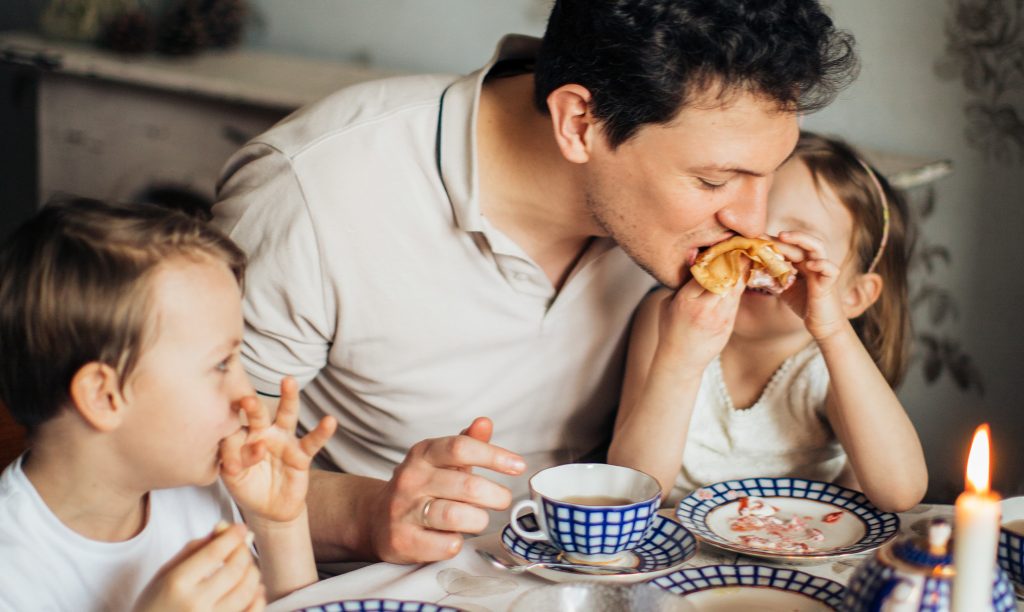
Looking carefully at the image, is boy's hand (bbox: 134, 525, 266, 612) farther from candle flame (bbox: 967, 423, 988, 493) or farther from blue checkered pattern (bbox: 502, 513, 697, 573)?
candle flame (bbox: 967, 423, 988, 493)

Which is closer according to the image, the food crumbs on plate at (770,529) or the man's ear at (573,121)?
the food crumbs on plate at (770,529)

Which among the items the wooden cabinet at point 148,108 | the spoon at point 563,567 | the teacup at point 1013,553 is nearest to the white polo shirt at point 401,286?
the spoon at point 563,567

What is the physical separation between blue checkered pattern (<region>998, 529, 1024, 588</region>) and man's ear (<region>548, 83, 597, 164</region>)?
0.73 meters

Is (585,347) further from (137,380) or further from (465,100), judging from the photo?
(137,380)

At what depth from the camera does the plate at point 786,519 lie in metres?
1.17

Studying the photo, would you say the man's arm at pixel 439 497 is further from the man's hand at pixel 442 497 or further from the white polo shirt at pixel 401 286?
the white polo shirt at pixel 401 286

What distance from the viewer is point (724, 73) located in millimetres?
1369

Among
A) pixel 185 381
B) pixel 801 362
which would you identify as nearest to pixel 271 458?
pixel 185 381

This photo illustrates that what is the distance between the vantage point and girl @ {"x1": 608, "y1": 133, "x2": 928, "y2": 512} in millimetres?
1461

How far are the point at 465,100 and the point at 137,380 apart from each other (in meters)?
0.71

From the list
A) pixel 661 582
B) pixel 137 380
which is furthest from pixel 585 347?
pixel 137 380

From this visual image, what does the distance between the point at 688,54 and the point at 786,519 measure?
0.59m

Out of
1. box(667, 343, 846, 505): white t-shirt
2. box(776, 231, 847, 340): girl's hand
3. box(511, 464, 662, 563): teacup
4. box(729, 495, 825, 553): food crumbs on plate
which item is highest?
box(776, 231, 847, 340): girl's hand

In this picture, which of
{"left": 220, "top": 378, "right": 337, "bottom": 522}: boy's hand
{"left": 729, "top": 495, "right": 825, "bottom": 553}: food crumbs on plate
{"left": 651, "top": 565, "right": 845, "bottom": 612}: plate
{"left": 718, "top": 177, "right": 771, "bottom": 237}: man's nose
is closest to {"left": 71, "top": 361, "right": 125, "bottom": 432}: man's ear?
{"left": 220, "top": 378, "right": 337, "bottom": 522}: boy's hand
